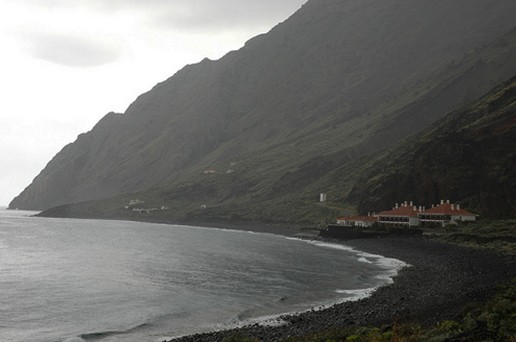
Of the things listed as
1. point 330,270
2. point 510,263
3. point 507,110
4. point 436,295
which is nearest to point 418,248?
point 330,270

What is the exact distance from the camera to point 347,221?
531 ft

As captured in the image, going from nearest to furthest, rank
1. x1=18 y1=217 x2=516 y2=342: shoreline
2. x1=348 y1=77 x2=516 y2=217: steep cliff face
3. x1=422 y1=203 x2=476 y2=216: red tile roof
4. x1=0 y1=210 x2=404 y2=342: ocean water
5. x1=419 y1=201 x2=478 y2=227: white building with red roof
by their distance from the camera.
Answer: x1=18 y1=217 x2=516 y2=342: shoreline < x1=0 y1=210 x2=404 y2=342: ocean water < x1=419 y1=201 x2=478 y2=227: white building with red roof < x1=422 y1=203 x2=476 y2=216: red tile roof < x1=348 y1=77 x2=516 y2=217: steep cliff face

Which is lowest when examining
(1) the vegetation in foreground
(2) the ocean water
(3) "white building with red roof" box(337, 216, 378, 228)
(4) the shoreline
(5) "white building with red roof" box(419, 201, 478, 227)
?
(2) the ocean water

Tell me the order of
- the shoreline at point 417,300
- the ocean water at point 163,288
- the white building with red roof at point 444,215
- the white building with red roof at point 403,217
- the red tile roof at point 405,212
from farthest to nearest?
the red tile roof at point 405,212 → the white building with red roof at point 403,217 → the white building with red roof at point 444,215 → the ocean water at point 163,288 → the shoreline at point 417,300

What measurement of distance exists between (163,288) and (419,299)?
1320 inches

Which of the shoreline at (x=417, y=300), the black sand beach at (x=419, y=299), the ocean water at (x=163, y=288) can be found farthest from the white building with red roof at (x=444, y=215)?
the black sand beach at (x=419, y=299)

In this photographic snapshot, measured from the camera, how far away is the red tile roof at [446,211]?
131m

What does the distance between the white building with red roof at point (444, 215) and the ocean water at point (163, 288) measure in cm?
3907

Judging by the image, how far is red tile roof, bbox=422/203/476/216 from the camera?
131 m

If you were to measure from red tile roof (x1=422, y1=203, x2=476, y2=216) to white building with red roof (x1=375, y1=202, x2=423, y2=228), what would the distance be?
4406 mm

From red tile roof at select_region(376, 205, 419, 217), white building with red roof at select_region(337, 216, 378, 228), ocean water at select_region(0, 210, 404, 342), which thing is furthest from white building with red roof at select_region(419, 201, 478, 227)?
ocean water at select_region(0, 210, 404, 342)

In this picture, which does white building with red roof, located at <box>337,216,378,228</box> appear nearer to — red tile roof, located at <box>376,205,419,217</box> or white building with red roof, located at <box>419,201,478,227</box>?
red tile roof, located at <box>376,205,419,217</box>

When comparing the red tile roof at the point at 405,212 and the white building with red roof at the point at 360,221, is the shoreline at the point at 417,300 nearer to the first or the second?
the red tile roof at the point at 405,212

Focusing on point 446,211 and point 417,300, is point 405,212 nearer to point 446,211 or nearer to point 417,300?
point 446,211
